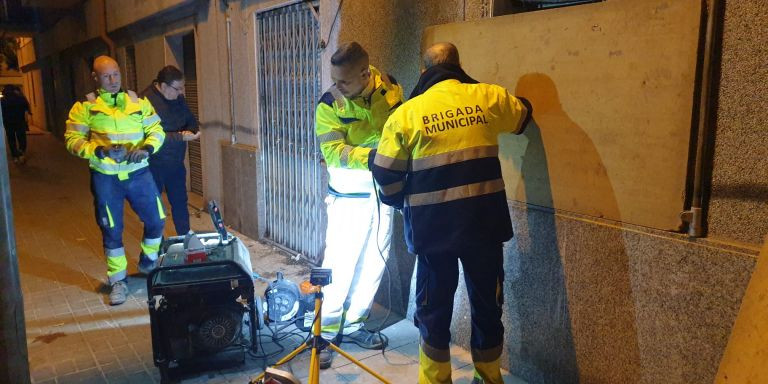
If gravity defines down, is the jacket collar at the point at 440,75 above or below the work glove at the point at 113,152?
above

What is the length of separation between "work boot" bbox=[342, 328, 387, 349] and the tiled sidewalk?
50 millimetres

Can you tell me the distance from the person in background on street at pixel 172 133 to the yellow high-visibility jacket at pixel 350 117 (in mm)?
2644

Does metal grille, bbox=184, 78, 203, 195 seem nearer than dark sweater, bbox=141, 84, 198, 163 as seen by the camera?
No

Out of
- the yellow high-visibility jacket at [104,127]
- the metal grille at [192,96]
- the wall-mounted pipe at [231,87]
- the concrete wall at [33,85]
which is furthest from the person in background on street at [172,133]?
the concrete wall at [33,85]

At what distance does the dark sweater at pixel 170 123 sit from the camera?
5559mm

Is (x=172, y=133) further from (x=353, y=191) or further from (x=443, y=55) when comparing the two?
(x=443, y=55)

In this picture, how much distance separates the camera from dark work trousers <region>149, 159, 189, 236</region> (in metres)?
5.61

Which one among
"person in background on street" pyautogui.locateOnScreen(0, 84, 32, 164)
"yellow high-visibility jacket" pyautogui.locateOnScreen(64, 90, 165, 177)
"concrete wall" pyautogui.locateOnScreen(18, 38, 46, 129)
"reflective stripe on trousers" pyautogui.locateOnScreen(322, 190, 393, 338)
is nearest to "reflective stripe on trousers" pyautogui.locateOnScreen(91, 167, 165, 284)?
"yellow high-visibility jacket" pyautogui.locateOnScreen(64, 90, 165, 177)

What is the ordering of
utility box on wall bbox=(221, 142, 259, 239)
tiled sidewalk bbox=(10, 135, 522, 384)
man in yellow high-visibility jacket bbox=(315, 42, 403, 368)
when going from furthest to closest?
1. utility box on wall bbox=(221, 142, 259, 239)
2. tiled sidewalk bbox=(10, 135, 522, 384)
3. man in yellow high-visibility jacket bbox=(315, 42, 403, 368)

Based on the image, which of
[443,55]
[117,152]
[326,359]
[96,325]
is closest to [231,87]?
[117,152]

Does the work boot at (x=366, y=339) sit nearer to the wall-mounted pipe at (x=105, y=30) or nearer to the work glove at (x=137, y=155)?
the work glove at (x=137, y=155)

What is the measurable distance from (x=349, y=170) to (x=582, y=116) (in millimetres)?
1470

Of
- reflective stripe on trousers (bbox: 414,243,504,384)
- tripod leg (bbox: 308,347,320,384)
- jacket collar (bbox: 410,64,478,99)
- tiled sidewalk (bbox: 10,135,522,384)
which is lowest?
tiled sidewalk (bbox: 10,135,522,384)

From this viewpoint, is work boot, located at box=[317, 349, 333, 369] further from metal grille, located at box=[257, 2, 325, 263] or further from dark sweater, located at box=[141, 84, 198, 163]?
dark sweater, located at box=[141, 84, 198, 163]
